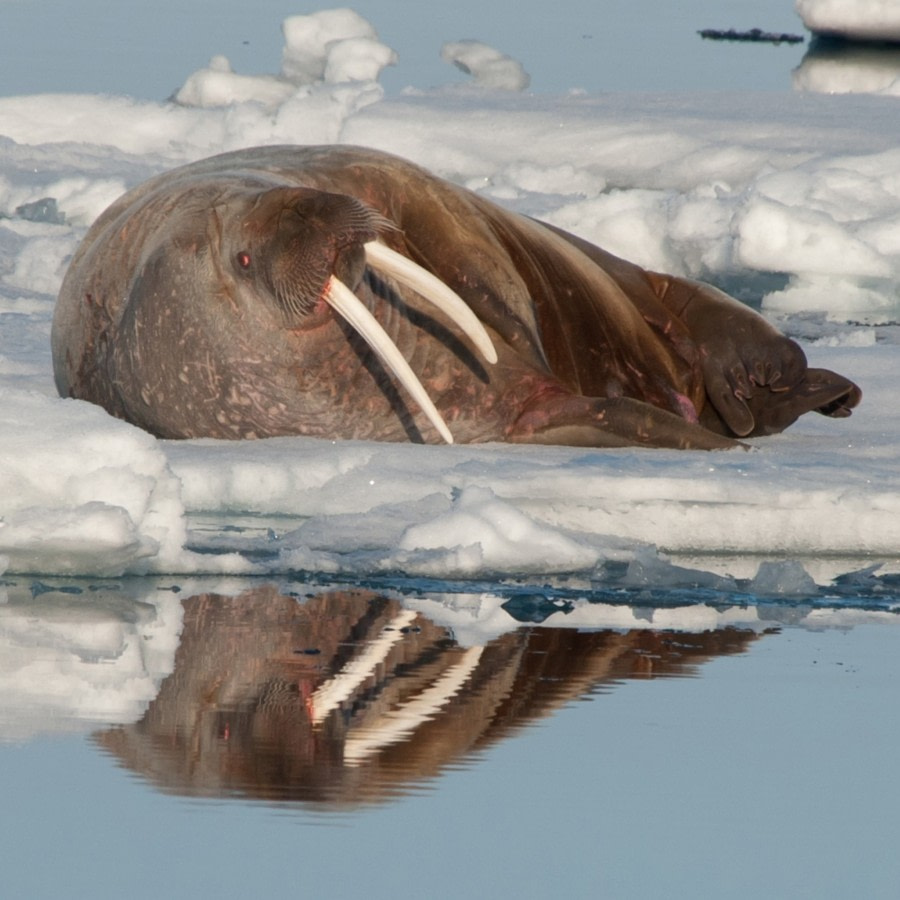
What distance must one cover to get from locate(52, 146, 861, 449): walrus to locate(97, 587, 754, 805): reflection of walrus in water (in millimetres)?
1502

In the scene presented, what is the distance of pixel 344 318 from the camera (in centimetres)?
685

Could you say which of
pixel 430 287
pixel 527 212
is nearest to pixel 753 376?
pixel 430 287

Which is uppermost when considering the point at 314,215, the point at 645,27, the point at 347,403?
the point at 314,215

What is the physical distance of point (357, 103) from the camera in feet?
53.2

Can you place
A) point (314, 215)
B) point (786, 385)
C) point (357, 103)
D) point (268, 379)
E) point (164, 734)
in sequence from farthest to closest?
point (357, 103) < point (786, 385) < point (268, 379) < point (314, 215) < point (164, 734)

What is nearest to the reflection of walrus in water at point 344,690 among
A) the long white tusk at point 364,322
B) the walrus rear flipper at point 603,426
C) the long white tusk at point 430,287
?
the long white tusk at point 364,322

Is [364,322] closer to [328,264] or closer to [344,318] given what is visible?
[328,264]

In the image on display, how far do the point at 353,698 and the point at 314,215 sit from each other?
2382 millimetres

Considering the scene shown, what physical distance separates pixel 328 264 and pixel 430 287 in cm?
37

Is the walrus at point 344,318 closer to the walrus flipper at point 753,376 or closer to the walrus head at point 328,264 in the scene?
the walrus head at point 328,264

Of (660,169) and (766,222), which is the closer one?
(766,222)

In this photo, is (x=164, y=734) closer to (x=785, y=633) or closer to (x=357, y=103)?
(x=785, y=633)

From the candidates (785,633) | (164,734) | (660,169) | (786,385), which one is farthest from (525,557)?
(660,169)

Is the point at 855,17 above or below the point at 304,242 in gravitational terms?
below
